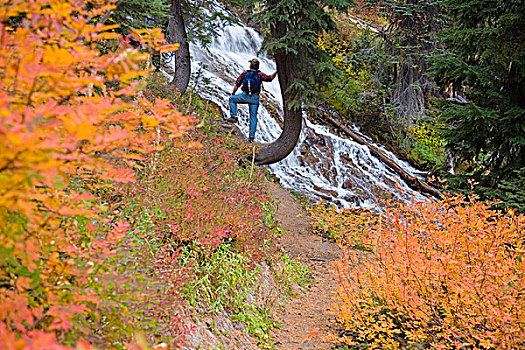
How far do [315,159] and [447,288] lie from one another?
30.3 ft

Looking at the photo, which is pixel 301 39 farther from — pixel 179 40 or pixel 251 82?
pixel 179 40

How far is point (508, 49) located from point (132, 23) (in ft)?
18.3

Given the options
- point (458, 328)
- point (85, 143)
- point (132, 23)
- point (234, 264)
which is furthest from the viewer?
point (132, 23)

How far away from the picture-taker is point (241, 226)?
4.63m

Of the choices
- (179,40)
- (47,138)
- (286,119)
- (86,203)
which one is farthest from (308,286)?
(179,40)

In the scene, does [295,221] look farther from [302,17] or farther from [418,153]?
[418,153]

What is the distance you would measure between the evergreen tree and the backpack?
3.66 m

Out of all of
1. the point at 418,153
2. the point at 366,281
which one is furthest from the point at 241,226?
the point at 418,153

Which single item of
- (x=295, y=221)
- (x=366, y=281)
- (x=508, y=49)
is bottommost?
(x=295, y=221)

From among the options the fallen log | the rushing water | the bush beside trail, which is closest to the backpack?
the rushing water

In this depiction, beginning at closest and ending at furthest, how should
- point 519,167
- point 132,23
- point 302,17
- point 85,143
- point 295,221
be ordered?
1. point 85,143
2. point 132,23
3. point 519,167
4. point 302,17
5. point 295,221

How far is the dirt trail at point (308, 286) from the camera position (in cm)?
443

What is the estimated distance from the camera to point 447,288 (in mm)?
3477

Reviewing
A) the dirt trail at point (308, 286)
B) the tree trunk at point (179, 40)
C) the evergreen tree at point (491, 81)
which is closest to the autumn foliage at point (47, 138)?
the dirt trail at point (308, 286)
